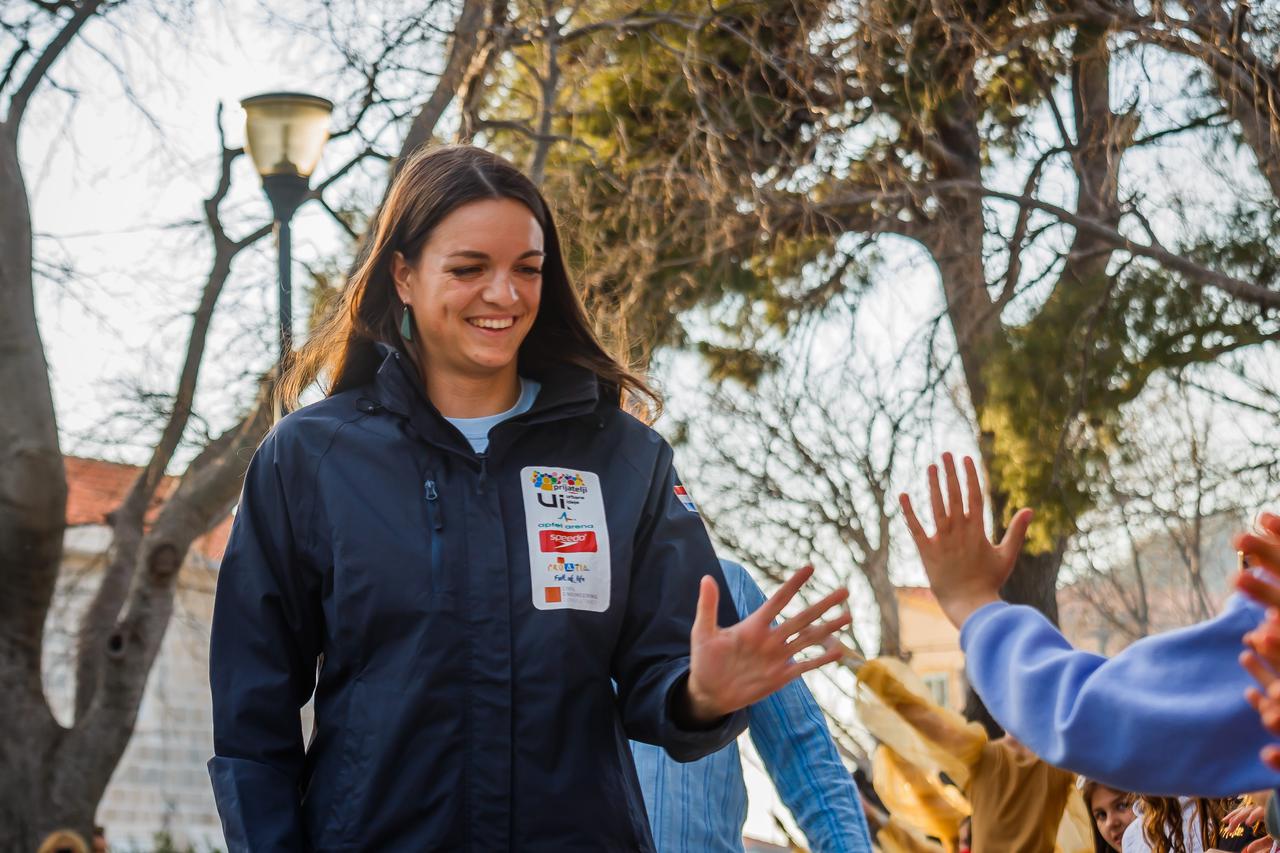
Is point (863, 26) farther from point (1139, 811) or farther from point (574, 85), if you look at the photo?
point (1139, 811)

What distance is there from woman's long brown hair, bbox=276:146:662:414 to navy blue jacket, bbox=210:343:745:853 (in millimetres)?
168

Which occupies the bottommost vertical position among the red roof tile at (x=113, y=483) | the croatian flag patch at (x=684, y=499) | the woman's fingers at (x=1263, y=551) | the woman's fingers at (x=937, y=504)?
the woman's fingers at (x=1263, y=551)

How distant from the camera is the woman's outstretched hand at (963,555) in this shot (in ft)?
7.80

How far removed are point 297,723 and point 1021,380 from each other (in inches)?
322

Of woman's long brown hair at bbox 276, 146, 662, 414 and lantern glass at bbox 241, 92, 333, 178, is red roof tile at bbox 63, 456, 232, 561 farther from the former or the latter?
woman's long brown hair at bbox 276, 146, 662, 414

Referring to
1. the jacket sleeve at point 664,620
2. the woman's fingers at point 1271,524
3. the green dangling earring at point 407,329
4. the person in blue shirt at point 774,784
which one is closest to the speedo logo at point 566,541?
the jacket sleeve at point 664,620

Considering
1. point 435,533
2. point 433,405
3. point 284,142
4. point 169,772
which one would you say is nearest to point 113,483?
point 284,142

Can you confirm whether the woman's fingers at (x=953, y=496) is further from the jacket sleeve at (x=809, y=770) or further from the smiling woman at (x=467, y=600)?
the jacket sleeve at (x=809, y=770)

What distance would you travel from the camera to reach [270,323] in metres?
9.51

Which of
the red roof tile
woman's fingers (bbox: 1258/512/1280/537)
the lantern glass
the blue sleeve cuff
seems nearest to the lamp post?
the lantern glass

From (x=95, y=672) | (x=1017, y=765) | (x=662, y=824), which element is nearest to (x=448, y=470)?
(x=662, y=824)

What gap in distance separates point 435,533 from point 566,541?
0.65 feet

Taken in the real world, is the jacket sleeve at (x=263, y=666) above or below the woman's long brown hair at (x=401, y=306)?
below

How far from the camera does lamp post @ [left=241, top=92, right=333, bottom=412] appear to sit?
8492 millimetres
